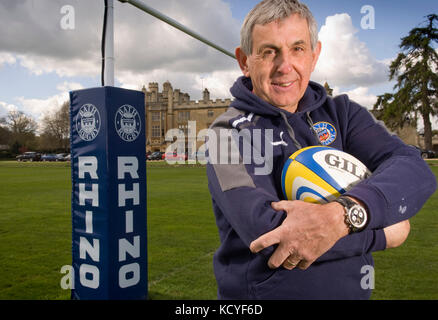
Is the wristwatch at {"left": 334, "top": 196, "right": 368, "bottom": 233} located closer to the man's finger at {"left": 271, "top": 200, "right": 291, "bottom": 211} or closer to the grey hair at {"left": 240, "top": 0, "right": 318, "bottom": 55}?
the man's finger at {"left": 271, "top": 200, "right": 291, "bottom": 211}

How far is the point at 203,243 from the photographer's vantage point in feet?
22.2

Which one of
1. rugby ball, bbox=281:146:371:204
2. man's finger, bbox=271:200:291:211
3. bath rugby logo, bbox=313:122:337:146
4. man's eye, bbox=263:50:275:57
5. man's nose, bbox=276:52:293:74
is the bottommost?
man's finger, bbox=271:200:291:211

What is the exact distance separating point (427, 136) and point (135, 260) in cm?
4558

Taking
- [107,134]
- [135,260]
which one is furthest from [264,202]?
[135,260]

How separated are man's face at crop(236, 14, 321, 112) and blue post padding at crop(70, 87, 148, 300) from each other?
2312mm

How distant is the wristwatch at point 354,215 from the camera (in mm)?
1428

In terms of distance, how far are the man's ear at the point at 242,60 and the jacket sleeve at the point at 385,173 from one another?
59cm

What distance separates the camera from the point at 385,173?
1.58 metres

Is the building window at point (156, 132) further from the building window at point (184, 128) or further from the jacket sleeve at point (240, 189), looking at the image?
the jacket sleeve at point (240, 189)

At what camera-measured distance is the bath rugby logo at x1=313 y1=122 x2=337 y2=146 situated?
1.86 m

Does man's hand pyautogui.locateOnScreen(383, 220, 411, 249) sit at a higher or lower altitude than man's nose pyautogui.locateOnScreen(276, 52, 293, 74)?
lower

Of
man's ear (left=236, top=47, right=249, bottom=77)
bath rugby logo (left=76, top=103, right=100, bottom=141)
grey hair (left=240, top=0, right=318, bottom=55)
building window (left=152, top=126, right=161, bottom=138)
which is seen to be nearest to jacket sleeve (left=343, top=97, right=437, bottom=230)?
grey hair (left=240, top=0, right=318, bottom=55)

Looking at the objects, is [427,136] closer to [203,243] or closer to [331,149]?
[203,243]

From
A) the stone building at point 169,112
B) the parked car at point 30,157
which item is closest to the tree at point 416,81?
the stone building at point 169,112
